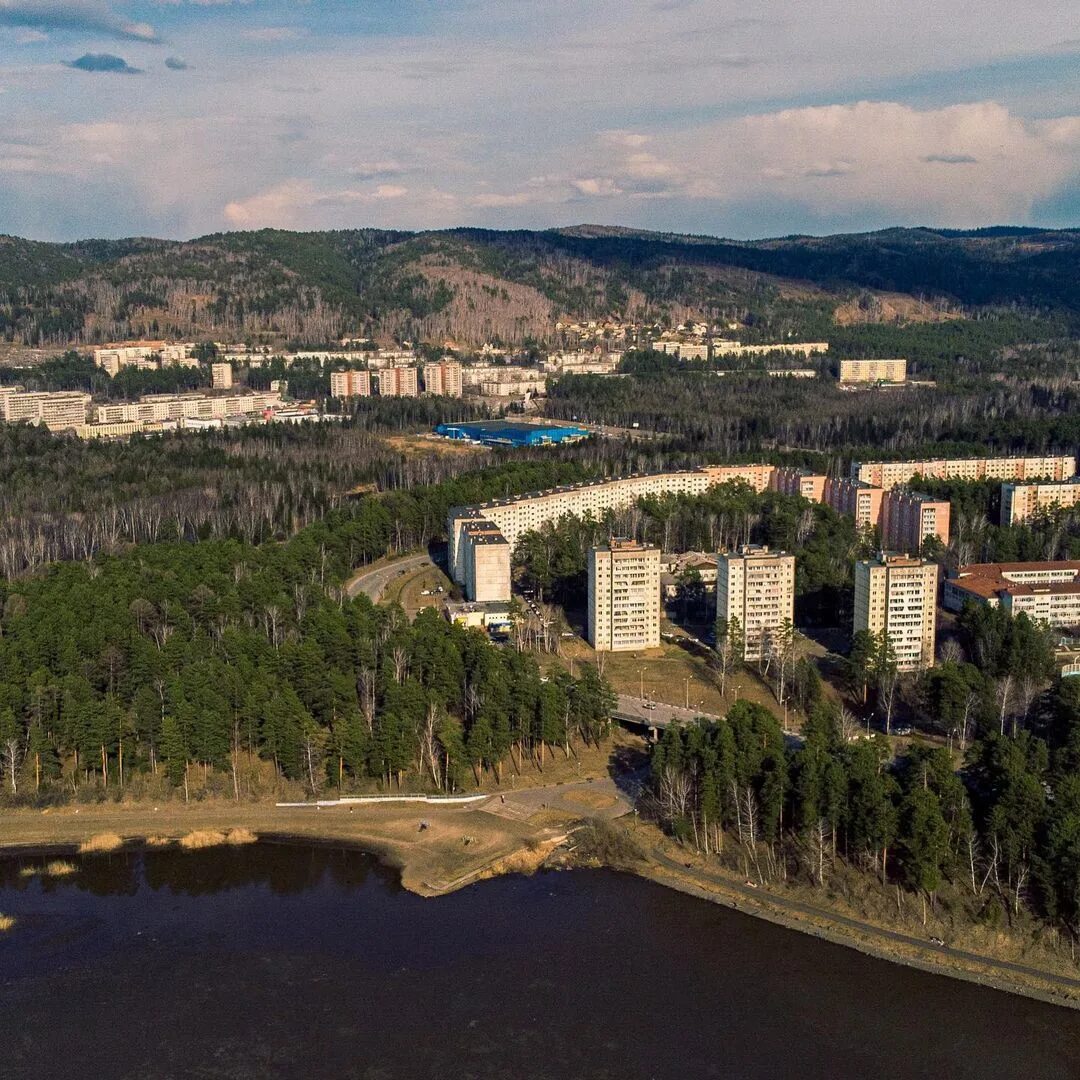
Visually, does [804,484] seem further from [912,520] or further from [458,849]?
[458,849]

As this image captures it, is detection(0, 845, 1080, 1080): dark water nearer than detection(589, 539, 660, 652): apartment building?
Yes

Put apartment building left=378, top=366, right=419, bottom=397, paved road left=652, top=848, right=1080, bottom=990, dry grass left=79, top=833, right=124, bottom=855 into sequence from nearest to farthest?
paved road left=652, top=848, right=1080, bottom=990, dry grass left=79, top=833, right=124, bottom=855, apartment building left=378, top=366, right=419, bottom=397

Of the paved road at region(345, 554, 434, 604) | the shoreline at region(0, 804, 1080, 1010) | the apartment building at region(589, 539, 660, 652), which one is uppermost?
the apartment building at region(589, 539, 660, 652)

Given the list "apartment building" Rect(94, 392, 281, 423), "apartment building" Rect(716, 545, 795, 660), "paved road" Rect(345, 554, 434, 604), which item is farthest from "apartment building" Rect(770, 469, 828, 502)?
"apartment building" Rect(94, 392, 281, 423)

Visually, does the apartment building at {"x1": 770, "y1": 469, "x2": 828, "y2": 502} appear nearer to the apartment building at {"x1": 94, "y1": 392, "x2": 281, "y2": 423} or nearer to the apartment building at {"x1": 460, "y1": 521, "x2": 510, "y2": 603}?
the apartment building at {"x1": 460, "y1": 521, "x2": 510, "y2": 603}

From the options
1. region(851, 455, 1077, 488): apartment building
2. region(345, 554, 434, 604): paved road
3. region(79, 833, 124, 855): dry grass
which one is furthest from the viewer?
region(851, 455, 1077, 488): apartment building

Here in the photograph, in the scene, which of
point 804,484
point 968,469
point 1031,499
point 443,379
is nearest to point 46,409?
point 443,379

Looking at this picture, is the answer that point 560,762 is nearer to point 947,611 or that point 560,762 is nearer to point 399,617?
point 399,617
